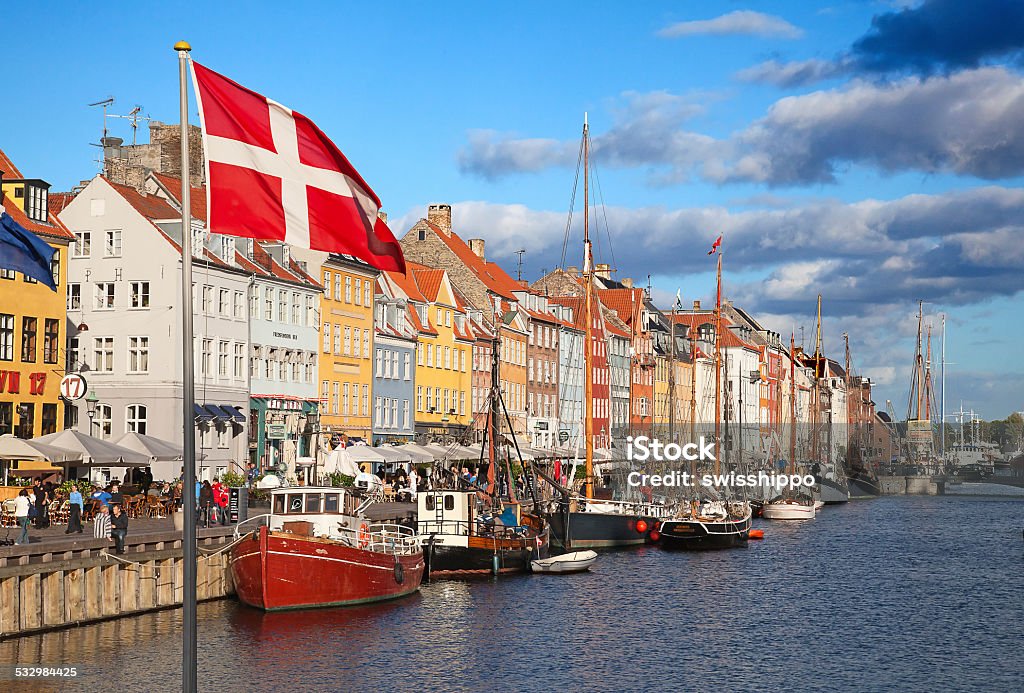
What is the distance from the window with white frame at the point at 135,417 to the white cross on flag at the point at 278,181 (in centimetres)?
5753

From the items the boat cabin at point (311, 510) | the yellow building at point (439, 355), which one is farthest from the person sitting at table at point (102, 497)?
the yellow building at point (439, 355)

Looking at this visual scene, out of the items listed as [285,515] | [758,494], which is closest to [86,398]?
[285,515]

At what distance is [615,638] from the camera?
43.4 meters

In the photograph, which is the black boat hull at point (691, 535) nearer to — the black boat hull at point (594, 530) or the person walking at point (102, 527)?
the black boat hull at point (594, 530)

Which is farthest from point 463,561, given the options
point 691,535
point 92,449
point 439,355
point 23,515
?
point 439,355

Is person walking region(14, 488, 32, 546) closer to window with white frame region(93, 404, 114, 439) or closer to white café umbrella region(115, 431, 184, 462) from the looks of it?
white café umbrella region(115, 431, 184, 462)

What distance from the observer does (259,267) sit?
82.6 m

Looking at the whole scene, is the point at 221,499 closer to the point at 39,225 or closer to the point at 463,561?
the point at 463,561

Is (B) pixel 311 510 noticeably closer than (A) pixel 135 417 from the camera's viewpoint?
Yes

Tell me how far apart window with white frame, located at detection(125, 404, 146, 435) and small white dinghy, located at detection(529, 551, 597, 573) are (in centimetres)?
2374

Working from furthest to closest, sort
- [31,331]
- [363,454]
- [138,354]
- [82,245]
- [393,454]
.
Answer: [82,245] < [393,454] < [138,354] < [363,454] < [31,331]

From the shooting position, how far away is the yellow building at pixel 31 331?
64.0 metres

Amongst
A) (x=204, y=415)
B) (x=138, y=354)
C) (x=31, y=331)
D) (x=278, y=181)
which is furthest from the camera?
(x=138, y=354)

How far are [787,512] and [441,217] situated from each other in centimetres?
3657
